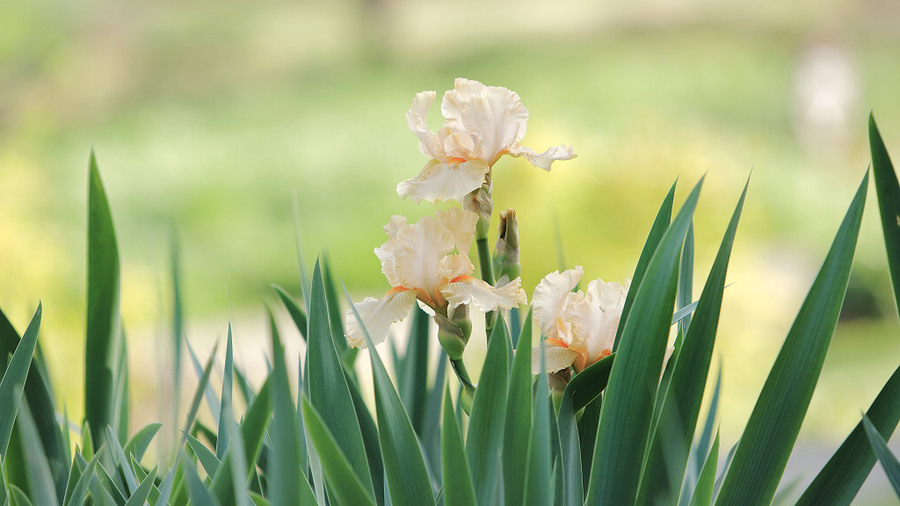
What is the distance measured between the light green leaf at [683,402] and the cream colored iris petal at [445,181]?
0.11 meters

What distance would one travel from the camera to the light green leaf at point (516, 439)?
0.34 metres

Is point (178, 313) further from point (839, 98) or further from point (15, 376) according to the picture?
point (839, 98)

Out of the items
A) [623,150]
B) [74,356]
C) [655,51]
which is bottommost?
[74,356]

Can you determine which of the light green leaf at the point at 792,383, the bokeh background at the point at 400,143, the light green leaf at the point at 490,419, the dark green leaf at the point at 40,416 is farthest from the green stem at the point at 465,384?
the bokeh background at the point at 400,143

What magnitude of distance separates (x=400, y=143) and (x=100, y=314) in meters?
6.00

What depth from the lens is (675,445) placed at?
1.15ft

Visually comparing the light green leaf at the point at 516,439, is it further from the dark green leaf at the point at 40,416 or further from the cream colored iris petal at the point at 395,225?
the dark green leaf at the point at 40,416

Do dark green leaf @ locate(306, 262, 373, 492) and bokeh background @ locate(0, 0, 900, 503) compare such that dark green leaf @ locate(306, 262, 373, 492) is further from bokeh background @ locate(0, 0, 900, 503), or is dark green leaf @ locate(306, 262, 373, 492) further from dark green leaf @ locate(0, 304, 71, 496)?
bokeh background @ locate(0, 0, 900, 503)

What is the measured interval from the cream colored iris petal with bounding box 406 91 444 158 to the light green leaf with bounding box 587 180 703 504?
12cm

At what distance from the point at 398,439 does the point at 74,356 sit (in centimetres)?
187

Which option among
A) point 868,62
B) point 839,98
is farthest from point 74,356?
point 868,62

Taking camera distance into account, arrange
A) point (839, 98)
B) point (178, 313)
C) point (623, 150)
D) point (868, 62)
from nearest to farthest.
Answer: point (178, 313)
point (623, 150)
point (839, 98)
point (868, 62)

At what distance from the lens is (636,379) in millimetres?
336

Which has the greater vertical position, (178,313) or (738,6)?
(738,6)
